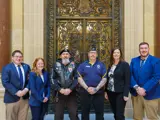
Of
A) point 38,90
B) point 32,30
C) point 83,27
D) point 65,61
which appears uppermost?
point 83,27

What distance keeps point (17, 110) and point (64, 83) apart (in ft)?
3.63

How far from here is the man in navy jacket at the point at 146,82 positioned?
5.48 meters

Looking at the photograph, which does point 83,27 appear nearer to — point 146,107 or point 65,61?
point 65,61

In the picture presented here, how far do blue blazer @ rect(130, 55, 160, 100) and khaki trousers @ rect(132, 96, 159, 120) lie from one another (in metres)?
0.10

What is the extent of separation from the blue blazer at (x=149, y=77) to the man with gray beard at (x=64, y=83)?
122cm

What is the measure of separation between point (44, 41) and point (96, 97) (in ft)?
8.41

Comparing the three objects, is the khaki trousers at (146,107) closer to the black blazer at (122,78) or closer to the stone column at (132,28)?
the black blazer at (122,78)

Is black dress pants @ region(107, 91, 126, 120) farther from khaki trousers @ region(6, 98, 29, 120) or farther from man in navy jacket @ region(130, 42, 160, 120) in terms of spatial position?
khaki trousers @ region(6, 98, 29, 120)

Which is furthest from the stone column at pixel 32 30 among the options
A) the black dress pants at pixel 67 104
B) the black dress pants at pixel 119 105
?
the black dress pants at pixel 119 105

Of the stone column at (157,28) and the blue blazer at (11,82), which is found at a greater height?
the stone column at (157,28)

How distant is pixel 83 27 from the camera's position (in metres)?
7.95

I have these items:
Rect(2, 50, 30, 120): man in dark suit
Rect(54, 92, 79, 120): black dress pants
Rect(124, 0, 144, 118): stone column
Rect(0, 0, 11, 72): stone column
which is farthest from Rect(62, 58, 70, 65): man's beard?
Rect(124, 0, 144, 118): stone column

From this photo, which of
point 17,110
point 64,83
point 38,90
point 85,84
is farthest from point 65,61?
point 17,110

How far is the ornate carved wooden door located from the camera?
7.86m
